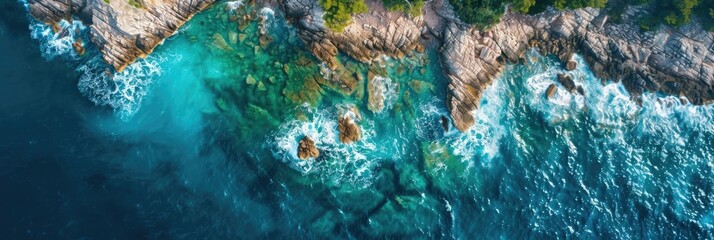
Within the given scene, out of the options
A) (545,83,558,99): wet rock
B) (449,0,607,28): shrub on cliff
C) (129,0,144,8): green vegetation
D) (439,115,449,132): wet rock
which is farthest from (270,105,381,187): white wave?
(545,83,558,99): wet rock

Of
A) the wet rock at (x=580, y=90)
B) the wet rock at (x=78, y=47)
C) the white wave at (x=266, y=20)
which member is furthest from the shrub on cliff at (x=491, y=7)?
the wet rock at (x=78, y=47)

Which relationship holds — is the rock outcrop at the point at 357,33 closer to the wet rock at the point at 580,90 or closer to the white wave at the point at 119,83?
the white wave at the point at 119,83

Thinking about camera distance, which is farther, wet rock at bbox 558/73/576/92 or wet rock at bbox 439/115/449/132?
wet rock at bbox 558/73/576/92

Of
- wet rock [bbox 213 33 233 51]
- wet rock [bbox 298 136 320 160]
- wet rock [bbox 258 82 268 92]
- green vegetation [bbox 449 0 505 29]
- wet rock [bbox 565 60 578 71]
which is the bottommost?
wet rock [bbox 298 136 320 160]

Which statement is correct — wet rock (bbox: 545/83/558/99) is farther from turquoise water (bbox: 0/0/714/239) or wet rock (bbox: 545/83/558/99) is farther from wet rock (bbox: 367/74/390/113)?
wet rock (bbox: 367/74/390/113)

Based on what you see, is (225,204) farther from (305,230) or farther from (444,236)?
(444,236)

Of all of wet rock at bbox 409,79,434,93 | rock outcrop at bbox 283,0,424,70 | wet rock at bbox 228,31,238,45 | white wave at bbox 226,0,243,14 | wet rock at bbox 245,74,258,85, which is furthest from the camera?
white wave at bbox 226,0,243,14

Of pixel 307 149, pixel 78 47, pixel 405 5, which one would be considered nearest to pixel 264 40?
pixel 307 149
